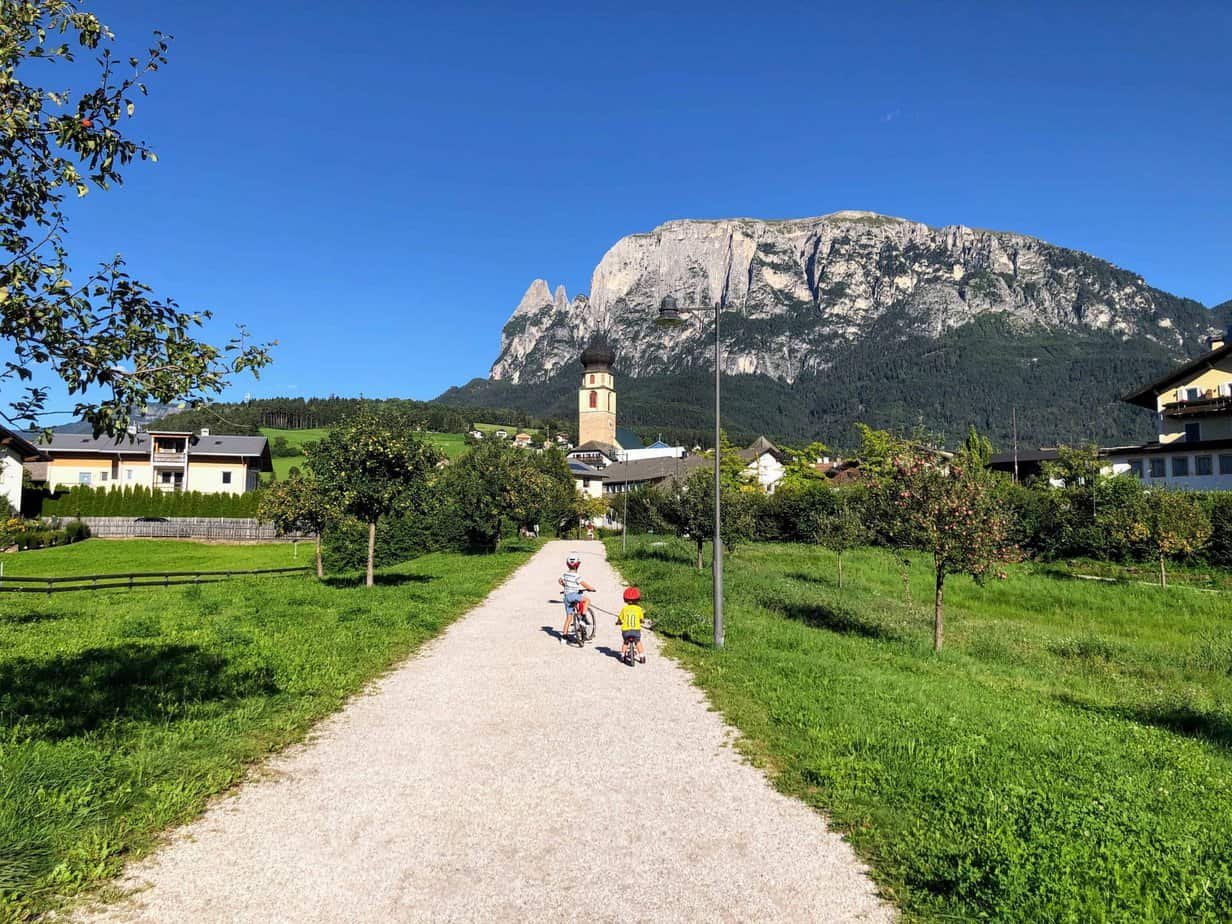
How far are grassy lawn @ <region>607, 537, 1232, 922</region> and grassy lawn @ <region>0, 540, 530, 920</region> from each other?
19.4 ft

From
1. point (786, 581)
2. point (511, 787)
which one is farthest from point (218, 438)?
point (511, 787)

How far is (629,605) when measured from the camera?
1359 centimetres

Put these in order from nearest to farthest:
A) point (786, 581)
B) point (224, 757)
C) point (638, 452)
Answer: point (224, 757) < point (786, 581) < point (638, 452)

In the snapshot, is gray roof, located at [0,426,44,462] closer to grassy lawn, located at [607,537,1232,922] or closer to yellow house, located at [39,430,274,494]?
yellow house, located at [39,430,274,494]

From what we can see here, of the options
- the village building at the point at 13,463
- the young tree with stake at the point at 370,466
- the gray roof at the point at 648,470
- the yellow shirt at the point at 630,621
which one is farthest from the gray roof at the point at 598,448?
the yellow shirt at the point at 630,621

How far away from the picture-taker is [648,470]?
105 m

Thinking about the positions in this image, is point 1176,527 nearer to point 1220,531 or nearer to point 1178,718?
point 1220,531

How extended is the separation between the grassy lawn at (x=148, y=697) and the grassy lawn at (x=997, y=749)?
593 centimetres

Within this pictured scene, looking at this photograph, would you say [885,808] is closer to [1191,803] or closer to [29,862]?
[1191,803]

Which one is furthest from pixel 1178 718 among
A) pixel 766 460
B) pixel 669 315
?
pixel 766 460

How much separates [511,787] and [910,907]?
3.83m

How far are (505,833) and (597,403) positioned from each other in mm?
136825

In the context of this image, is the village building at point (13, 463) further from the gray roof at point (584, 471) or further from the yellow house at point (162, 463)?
the gray roof at point (584, 471)

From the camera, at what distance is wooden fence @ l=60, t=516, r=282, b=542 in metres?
57.2
